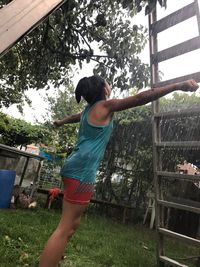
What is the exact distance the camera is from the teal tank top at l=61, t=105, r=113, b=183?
7.90 feet

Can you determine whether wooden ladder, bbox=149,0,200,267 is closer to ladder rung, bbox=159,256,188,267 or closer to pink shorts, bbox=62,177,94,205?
ladder rung, bbox=159,256,188,267

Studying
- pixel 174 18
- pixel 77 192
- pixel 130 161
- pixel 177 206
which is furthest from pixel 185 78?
pixel 130 161

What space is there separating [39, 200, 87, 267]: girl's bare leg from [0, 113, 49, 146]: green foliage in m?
11.9

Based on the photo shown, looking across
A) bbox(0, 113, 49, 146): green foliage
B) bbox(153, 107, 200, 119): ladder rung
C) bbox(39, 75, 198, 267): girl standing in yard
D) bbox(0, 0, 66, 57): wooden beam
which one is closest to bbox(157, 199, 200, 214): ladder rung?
bbox(153, 107, 200, 119): ladder rung

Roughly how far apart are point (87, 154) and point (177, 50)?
1.62m

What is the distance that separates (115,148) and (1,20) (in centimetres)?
871

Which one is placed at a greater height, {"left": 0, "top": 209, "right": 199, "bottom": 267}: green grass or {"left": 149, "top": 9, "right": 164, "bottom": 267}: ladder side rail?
{"left": 149, "top": 9, "right": 164, "bottom": 267}: ladder side rail

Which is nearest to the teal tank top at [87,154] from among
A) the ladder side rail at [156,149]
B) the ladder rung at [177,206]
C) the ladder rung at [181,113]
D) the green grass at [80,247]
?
the ladder rung at [181,113]

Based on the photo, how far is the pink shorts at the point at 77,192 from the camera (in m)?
2.37

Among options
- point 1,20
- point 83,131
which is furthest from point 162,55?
point 1,20

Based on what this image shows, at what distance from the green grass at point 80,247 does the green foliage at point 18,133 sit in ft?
24.6

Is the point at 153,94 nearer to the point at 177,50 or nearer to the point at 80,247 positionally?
the point at 177,50

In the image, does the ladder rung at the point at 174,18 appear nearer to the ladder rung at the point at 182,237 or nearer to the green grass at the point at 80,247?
the ladder rung at the point at 182,237

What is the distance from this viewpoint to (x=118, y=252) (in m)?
5.16
